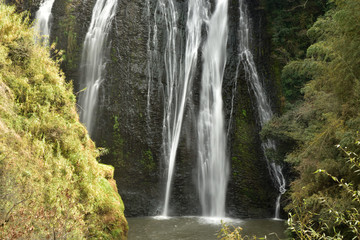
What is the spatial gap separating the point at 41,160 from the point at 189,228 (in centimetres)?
610

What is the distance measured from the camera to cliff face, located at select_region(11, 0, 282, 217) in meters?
12.0

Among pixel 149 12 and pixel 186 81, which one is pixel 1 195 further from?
pixel 149 12

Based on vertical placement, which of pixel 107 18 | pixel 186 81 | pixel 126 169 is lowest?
pixel 126 169

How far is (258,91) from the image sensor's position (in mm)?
13172

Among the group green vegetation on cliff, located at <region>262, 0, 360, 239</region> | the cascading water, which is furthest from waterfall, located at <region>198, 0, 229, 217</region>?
green vegetation on cliff, located at <region>262, 0, 360, 239</region>

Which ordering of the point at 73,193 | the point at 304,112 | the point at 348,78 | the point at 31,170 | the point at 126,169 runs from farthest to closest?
the point at 126,169 < the point at 304,112 < the point at 348,78 < the point at 73,193 < the point at 31,170

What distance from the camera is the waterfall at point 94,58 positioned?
12.6m

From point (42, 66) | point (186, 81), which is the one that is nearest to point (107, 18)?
point (186, 81)

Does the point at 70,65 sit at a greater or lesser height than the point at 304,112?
greater

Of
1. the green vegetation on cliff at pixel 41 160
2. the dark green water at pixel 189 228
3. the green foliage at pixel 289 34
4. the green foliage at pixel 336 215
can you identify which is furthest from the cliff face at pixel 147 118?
the green vegetation on cliff at pixel 41 160

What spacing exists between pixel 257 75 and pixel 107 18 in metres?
7.00

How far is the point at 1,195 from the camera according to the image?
3379 mm

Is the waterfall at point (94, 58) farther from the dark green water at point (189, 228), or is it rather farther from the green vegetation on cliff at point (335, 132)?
the green vegetation on cliff at point (335, 132)

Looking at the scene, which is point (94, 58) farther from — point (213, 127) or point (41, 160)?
point (41, 160)
